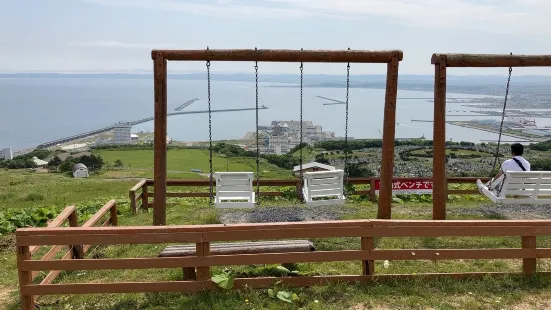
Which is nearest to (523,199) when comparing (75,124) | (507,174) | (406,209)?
(507,174)

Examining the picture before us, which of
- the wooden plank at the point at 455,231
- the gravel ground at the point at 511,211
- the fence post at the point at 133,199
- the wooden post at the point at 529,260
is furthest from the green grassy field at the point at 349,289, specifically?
the fence post at the point at 133,199

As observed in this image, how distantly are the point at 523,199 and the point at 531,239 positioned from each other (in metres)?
4.47

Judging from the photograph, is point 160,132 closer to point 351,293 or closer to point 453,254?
point 351,293

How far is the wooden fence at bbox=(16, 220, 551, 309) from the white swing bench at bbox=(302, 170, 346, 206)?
14.4 feet

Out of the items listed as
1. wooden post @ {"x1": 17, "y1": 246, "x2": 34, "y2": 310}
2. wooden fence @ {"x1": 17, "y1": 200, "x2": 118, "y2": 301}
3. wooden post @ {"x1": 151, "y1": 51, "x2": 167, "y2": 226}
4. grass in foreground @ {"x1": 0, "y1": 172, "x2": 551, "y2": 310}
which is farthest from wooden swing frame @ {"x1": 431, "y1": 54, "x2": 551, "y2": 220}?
wooden post @ {"x1": 17, "y1": 246, "x2": 34, "y2": 310}

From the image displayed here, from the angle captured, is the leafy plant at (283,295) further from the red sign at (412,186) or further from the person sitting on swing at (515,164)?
the red sign at (412,186)

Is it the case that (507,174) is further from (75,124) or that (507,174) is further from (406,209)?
(75,124)

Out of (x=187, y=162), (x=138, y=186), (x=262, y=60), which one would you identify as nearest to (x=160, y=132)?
(x=262, y=60)

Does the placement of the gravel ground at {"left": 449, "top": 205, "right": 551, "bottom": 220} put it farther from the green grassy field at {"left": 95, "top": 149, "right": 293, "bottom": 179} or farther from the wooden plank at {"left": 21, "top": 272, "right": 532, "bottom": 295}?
the green grassy field at {"left": 95, "top": 149, "right": 293, "bottom": 179}

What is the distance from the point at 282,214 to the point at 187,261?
18.2ft

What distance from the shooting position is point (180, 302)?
478 centimetres

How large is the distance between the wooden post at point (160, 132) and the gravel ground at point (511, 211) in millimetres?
6173

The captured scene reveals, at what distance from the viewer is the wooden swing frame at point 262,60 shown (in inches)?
323

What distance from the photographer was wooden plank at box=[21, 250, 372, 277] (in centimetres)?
479
